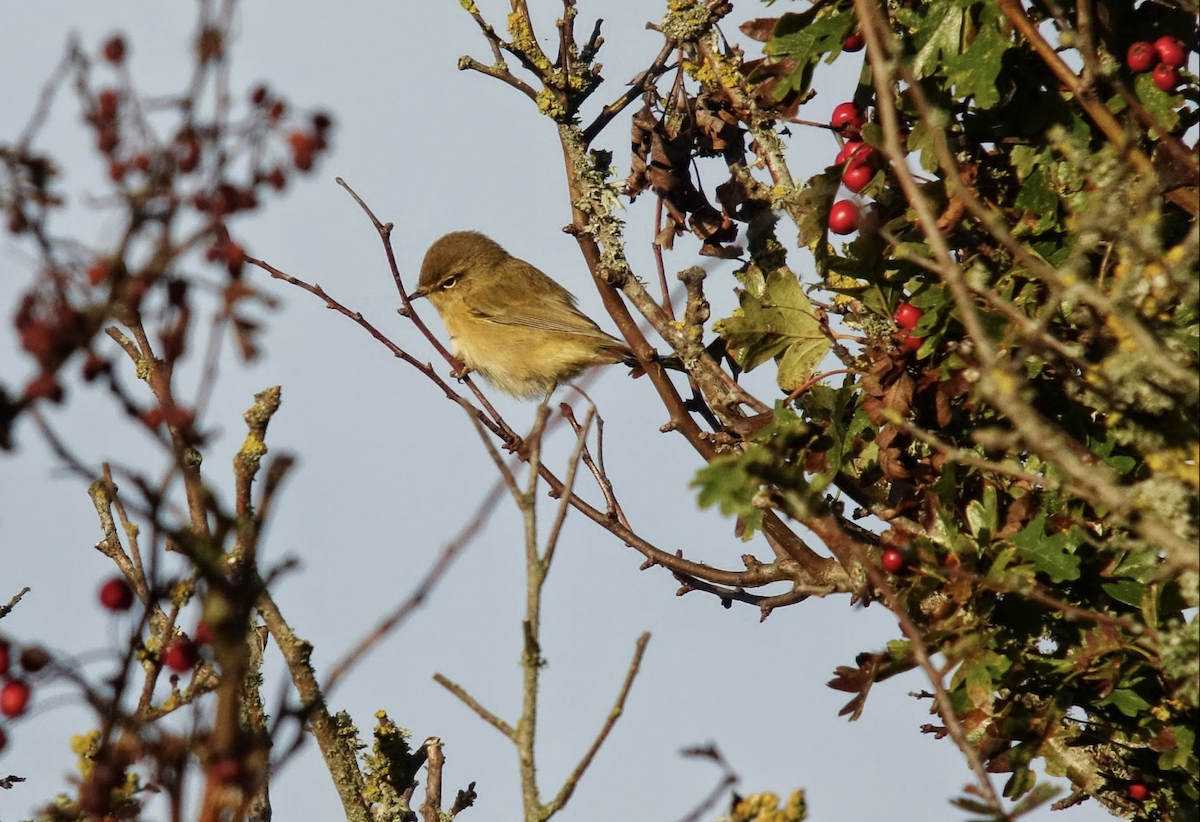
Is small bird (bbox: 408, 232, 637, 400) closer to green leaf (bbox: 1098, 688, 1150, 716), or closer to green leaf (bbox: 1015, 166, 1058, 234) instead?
green leaf (bbox: 1015, 166, 1058, 234)

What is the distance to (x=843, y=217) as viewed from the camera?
3301mm

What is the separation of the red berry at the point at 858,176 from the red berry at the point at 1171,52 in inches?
27.9

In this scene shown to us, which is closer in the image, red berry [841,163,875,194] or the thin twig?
the thin twig

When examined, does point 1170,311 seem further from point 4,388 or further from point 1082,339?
point 4,388

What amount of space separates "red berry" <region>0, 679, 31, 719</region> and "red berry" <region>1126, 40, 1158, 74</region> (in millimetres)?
2650

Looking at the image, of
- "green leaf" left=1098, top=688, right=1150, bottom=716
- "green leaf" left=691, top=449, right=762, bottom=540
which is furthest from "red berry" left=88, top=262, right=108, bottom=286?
"green leaf" left=1098, top=688, right=1150, bottom=716

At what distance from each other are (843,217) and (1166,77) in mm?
804

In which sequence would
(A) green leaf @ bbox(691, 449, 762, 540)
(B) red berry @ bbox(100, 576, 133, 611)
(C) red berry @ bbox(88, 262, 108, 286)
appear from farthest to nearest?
(A) green leaf @ bbox(691, 449, 762, 540)
(B) red berry @ bbox(100, 576, 133, 611)
(C) red berry @ bbox(88, 262, 108, 286)

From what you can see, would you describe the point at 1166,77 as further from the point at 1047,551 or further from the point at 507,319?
the point at 507,319

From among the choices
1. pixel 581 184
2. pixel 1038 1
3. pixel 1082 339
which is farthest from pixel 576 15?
pixel 1082 339

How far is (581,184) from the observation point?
455 centimetres

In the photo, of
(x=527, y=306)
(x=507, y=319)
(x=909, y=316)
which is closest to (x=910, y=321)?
(x=909, y=316)

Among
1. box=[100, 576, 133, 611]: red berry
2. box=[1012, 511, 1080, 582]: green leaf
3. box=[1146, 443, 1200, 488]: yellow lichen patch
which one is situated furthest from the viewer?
box=[1012, 511, 1080, 582]: green leaf

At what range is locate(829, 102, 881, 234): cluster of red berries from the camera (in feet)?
10.8
